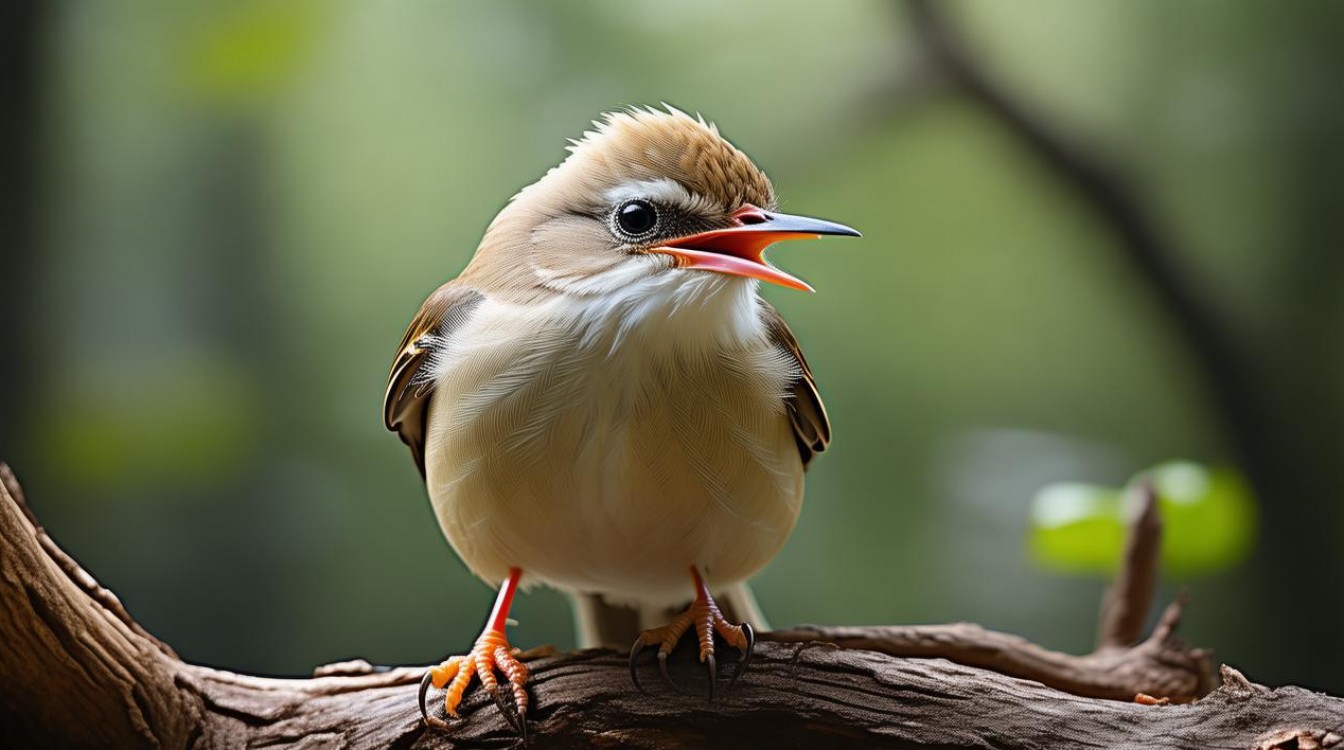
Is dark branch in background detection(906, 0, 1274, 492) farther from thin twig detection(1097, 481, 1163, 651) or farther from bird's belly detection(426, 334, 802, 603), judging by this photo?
bird's belly detection(426, 334, 802, 603)

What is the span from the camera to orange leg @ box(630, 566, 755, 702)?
7.74 ft

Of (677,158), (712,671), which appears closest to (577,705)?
(712,671)

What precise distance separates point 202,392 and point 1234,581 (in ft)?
16.3

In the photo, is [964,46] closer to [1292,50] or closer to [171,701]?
[1292,50]

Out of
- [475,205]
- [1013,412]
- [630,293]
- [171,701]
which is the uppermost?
[475,205]

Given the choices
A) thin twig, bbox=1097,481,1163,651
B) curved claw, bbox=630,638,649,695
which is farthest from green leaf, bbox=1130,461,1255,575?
curved claw, bbox=630,638,649,695

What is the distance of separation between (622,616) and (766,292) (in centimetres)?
208

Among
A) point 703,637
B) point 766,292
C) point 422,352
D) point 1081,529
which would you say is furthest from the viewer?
point 766,292

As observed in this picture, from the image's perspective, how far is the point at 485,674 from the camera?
2.39 metres

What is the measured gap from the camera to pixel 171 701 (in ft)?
7.94

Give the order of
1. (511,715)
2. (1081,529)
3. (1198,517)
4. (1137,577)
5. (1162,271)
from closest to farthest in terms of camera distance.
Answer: (511,715), (1137,577), (1081,529), (1198,517), (1162,271)

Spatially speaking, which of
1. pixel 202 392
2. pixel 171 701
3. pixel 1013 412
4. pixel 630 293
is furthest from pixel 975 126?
pixel 171 701

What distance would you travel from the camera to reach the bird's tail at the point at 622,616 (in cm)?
321

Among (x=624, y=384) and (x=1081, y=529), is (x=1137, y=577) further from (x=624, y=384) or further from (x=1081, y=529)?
(x=624, y=384)
